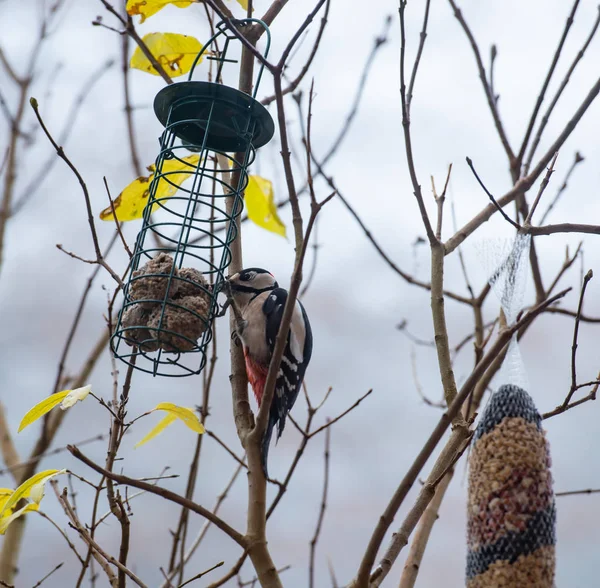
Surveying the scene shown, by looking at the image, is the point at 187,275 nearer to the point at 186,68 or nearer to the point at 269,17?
the point at 186,68

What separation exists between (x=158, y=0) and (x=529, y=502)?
5.93ft

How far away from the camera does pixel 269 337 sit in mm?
3170

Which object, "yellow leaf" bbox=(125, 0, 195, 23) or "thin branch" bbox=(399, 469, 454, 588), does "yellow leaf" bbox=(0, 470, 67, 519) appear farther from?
"yellow leaf" bbox=(125, 0, 195, 23)

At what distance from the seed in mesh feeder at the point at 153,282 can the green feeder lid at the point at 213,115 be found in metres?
0.42

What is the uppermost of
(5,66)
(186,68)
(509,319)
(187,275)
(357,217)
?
(5,66)

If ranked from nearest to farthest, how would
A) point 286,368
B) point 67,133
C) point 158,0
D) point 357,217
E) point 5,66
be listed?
point 158,0, point 357,217, point 286,368, point 67,133, point 5,66

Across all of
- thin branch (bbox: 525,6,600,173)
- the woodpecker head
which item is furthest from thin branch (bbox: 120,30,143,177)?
thin branch (bbox: 525,6,600,173)

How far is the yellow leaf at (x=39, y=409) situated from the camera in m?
1.67

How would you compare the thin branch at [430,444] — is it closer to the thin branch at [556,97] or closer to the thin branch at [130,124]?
the thin branch at [556,97]

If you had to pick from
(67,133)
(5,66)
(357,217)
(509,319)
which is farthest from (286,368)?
(5,66)

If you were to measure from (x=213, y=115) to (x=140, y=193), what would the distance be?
1.18 ft

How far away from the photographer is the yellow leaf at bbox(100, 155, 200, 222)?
2.38 meters

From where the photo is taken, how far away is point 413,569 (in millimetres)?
2289

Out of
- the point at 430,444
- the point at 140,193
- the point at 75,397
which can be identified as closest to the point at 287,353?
the point at 140,193
